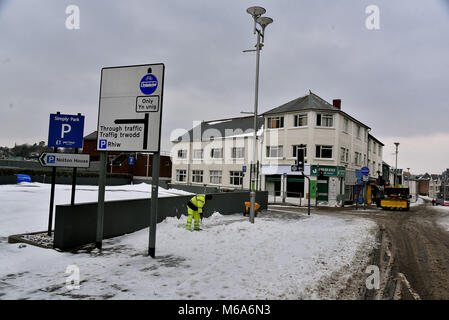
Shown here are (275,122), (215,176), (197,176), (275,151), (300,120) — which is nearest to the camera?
(300,120)

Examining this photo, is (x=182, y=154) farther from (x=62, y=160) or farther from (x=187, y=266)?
(x=187, y=266)

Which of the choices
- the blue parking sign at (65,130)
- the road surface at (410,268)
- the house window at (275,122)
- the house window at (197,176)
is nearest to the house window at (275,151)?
the house window at (275,122)

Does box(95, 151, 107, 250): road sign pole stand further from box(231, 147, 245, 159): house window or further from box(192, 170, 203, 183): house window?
box(192, 170, 203, 183): house window

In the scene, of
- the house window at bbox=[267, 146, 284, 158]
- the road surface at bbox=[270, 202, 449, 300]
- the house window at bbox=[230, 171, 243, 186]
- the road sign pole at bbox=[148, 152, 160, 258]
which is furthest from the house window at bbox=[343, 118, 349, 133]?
the road sign pole at bbox=[148, 152, 160, 258]

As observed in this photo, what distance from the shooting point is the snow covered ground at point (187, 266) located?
4.64 meters

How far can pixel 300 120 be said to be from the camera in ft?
103

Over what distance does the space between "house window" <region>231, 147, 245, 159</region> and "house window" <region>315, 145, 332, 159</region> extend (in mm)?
9857

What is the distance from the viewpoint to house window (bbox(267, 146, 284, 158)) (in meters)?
32.5

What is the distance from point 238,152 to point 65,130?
99.4 ft

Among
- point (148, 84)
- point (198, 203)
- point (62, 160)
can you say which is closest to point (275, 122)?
point (198, 203)

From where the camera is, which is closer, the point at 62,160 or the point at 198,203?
the point at 62,160
